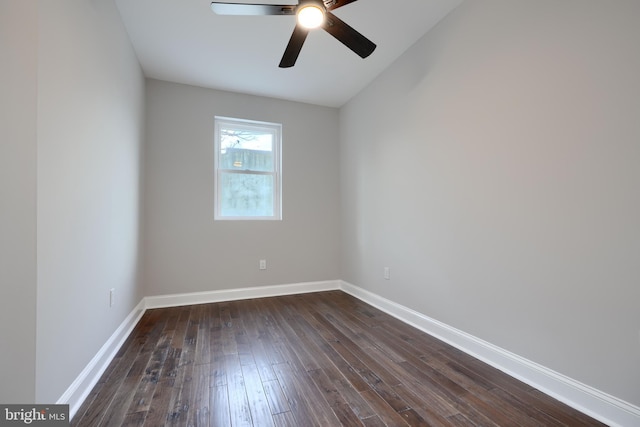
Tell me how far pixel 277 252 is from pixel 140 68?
100 inches

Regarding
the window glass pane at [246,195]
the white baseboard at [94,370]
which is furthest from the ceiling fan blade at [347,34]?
the white baseboard at [94,370]

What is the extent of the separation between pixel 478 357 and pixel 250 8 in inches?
108

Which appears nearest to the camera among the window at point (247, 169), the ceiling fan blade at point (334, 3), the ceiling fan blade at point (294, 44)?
the ceiling fan blade at point (334, 3)

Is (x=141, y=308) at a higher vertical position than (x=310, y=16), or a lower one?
lower

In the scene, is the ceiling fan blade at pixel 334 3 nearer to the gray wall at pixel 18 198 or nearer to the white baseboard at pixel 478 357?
the gray wall at pixel 18 198

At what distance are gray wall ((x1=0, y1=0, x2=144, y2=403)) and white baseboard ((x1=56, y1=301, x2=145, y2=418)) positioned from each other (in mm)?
49

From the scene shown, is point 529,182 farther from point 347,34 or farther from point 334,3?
point 334,3

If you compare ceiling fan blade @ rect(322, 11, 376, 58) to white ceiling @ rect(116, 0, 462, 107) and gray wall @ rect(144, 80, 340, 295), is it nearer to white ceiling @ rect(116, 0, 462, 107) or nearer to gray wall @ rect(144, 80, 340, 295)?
white ceiling @ rect(116, 0, 462, 107)

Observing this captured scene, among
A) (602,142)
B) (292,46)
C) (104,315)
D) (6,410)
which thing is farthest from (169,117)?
(602,142)

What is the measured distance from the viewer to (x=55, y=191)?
49.9 inches

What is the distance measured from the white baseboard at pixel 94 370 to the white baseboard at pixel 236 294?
2.09ft

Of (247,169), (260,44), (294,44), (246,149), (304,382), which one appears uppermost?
(260,44)

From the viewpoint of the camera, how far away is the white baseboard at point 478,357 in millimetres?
1344

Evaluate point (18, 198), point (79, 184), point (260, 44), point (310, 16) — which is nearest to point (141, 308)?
point (79, 184)
